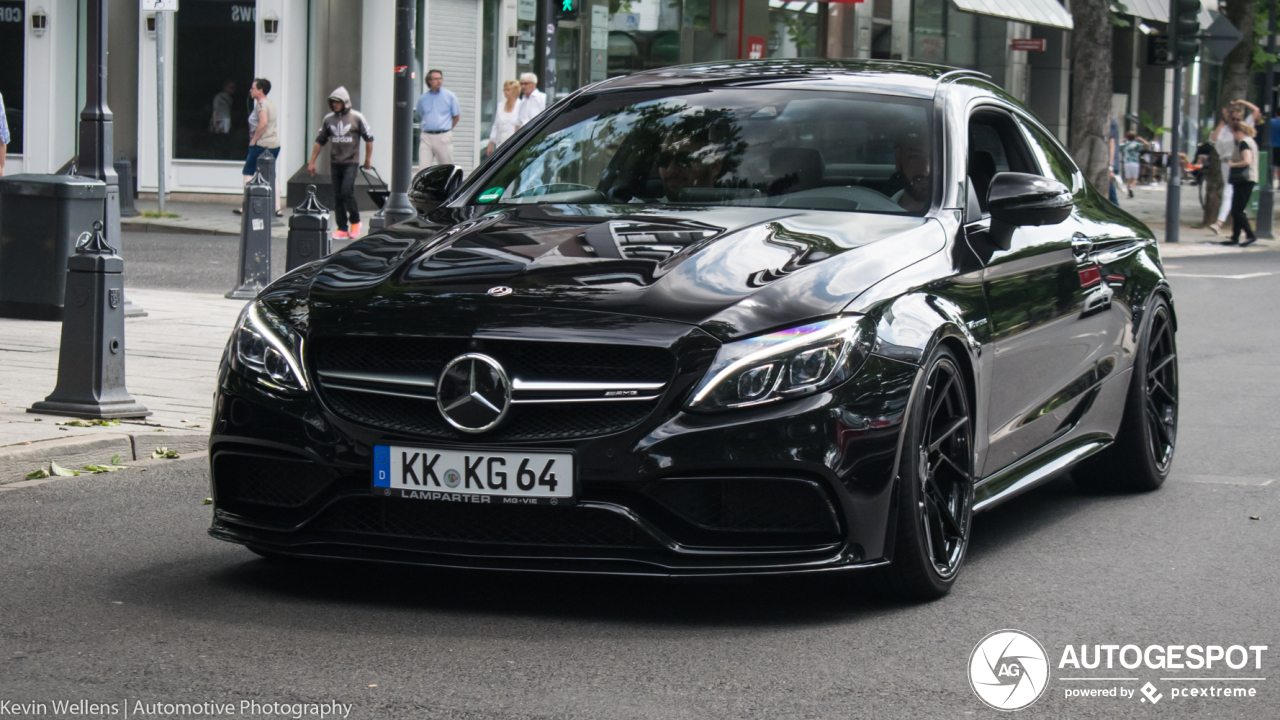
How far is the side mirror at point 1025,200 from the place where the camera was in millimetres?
5445

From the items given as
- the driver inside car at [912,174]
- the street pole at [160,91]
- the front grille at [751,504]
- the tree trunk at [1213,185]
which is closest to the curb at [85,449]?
the front grille at [751,504]

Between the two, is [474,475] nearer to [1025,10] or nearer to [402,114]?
[402,114]

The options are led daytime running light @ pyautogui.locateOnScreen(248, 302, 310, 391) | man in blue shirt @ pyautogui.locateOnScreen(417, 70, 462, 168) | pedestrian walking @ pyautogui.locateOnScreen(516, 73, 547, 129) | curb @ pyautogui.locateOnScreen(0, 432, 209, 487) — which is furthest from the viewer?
man in blue shirt @ pyautogui.locateOnScreen(417, 70, 462, 168)

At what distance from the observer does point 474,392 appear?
4414mm

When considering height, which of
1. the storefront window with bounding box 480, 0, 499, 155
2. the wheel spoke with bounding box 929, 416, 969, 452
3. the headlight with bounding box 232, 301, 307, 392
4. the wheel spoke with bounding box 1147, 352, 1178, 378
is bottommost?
the wheel spoke with bounding box 1147, 352, 1178, 378

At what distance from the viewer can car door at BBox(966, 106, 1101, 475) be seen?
5438mm

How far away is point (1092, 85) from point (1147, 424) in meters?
21.0

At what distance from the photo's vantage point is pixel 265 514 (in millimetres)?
4789

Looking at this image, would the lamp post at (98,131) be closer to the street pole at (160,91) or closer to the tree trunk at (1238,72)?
the street pole at (160,91)

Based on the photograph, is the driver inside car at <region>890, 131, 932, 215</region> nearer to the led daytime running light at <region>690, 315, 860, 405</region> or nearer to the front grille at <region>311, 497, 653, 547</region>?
the led daytime running light at <region>690, 315, 860, 405</region>

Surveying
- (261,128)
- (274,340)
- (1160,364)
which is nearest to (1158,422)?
(1160,364)

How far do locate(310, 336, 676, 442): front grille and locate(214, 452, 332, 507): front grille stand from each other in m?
0.24

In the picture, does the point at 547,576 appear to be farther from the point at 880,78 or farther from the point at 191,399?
the point at 191,399

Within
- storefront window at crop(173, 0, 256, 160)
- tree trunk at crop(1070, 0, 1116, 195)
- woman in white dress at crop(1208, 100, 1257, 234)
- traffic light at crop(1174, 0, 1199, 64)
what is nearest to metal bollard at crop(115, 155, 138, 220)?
storefront window at crop(173, 0, 256, 160)
